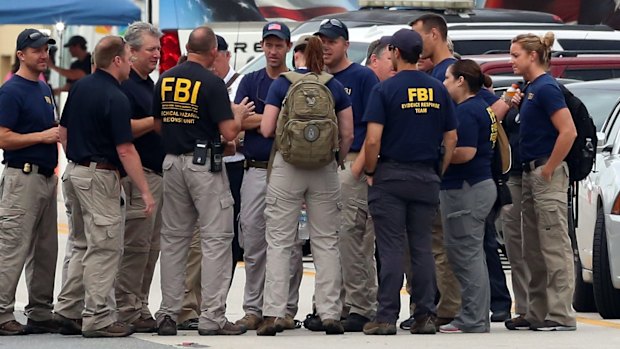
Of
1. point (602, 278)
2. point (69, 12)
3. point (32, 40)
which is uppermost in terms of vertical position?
point (69, 12)

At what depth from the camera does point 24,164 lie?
11.5 meters

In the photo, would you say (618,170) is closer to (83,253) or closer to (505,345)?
(505,345)

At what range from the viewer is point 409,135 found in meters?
11.1

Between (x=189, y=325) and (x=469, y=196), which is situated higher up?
(x=469, y=196)

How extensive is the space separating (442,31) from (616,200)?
1.77 m

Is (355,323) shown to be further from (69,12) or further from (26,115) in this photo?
(69,12)

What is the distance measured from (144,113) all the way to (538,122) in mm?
2519

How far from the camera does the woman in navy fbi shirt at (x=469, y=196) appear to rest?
11.4m

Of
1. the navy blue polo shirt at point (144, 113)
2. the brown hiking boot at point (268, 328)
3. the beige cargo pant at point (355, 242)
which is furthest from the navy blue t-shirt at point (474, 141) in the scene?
the navy blue polo shirt at point (144, 113)

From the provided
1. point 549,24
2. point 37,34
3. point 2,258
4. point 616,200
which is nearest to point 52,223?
point 2,258

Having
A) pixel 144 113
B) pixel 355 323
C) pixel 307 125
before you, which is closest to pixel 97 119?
pixel 144 113

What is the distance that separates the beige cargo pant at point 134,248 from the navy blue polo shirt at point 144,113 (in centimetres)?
9

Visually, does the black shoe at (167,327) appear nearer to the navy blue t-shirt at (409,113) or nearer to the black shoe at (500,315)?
the navy blue t-shirt at (409,113)

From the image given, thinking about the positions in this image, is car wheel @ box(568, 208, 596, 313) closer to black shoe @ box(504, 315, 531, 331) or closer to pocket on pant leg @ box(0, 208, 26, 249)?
black shoe @ box(504, 315, 531, 331)
